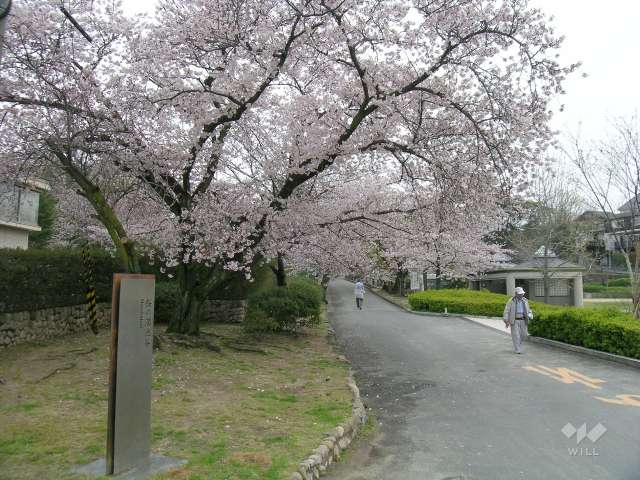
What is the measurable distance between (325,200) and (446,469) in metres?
10.2

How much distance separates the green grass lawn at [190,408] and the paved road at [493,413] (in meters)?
0.81

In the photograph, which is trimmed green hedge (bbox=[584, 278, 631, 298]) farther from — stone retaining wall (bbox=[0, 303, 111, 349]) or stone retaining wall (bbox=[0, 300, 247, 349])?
stone retaining wall (bbox=[0, 303, 111, 349])

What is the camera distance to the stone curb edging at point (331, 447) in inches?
182

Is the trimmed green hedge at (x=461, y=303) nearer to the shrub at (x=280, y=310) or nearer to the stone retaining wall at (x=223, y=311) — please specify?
the shrub at (x=280, y=310)

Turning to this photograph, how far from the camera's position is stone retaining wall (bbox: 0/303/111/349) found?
10898 millimetres

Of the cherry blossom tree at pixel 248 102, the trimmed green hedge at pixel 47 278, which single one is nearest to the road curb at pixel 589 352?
the cherry blossom tree at pixel 248 102

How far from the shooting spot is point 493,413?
275 inches

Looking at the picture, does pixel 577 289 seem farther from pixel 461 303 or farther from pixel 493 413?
pixel 493 413

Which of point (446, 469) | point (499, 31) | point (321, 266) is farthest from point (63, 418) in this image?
point (321, 266)

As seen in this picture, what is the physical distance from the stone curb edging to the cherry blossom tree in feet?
17.7

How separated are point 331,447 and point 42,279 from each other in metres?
9.76

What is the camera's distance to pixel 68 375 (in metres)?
8.62

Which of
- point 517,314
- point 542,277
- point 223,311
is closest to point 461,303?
point 223,311

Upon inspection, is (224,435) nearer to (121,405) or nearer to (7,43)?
(121,405)
